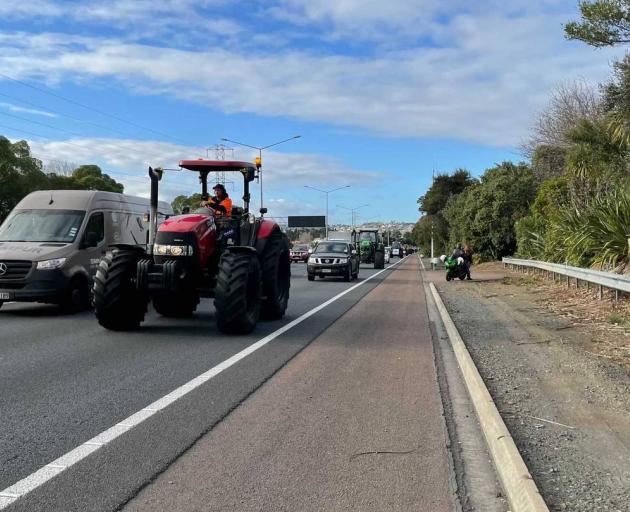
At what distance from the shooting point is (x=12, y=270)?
12.2 meters

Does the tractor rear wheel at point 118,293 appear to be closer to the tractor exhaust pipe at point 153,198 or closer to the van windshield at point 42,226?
the tractor exhaust pipe at point 153,198

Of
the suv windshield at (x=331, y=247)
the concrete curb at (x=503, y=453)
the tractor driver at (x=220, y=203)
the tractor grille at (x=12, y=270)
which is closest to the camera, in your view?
the concrete curb at (x=503, y=453)

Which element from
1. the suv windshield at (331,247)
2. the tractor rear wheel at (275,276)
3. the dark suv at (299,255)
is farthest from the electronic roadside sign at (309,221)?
the tractor rear wheel at (275,276)

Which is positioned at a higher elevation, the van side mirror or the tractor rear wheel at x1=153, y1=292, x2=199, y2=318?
the van side mirror

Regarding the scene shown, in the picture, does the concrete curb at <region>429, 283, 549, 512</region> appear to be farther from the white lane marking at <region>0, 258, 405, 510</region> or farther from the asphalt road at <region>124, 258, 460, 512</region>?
the white lane marking at <region>0, 258, 405, 510</region>

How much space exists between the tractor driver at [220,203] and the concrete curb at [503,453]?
5.52 metres

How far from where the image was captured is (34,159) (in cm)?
4897

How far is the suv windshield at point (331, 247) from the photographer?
27484 millimetres

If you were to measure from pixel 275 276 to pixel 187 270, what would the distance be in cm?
237

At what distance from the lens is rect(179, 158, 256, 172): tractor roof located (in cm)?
1115

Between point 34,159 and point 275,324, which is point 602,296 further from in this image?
point 34,159

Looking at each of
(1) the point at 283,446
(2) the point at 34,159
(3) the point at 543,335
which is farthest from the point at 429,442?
(2) the point at 34,159

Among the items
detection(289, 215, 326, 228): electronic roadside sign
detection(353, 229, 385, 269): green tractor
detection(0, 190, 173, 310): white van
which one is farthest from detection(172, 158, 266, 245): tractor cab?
detection(289, 215, 326, 228): electronic roadside sign

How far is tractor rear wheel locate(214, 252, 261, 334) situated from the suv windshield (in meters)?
17.3
